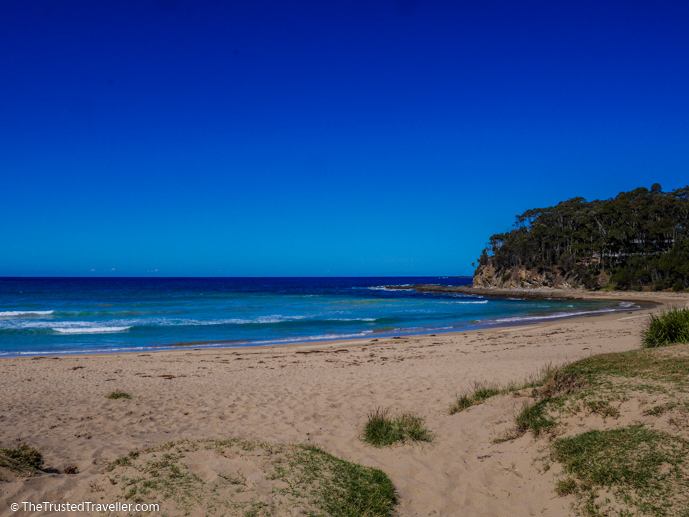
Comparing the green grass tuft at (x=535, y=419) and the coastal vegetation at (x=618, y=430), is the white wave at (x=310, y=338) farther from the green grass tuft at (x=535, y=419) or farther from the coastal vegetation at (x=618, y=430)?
the green grass tuft at (x=535, y=419)

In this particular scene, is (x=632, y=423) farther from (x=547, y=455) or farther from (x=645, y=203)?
(x=645, y=203)

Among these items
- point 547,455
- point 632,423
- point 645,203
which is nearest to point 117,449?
point 547,455

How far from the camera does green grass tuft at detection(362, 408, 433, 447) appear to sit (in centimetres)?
597

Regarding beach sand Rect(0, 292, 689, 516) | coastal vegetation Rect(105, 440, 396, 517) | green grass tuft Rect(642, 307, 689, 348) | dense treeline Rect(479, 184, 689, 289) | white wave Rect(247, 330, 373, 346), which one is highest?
dense treeline Rect(479, 184, 689, 289)

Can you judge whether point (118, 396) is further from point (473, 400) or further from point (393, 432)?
point (473, 400)

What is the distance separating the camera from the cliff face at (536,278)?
69688 mm

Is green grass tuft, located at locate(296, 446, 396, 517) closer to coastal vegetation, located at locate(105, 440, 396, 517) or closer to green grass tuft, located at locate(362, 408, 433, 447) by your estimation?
coastal vegetation, located at locate(105, 440, 396, 517)

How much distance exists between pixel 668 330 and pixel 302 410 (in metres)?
9.09

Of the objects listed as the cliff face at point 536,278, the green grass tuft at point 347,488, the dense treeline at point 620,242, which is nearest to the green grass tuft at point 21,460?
the green grass tuft at point 347,488

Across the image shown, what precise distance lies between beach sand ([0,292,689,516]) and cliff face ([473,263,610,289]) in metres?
58.6

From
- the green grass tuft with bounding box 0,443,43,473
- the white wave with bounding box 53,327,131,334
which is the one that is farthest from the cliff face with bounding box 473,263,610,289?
the green grass tuft with bounding box 0,443,43,473

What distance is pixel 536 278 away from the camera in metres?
79.0

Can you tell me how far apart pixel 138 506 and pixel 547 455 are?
435 centimetres

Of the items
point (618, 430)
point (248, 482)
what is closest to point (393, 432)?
point (248, 482)
